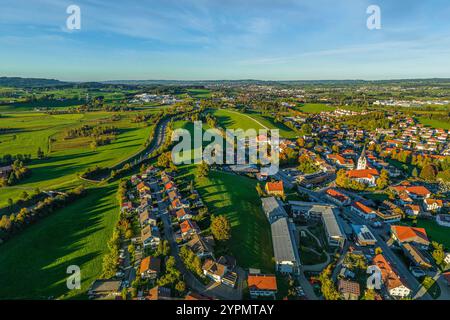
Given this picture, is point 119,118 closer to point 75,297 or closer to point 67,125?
point 67,125

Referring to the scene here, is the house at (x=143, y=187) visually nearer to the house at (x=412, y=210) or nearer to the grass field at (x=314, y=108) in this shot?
the house at (x=412, y=210)

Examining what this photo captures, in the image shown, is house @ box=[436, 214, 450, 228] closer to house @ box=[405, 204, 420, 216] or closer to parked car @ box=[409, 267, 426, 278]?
house @ box=[405, 204, 420, 216]

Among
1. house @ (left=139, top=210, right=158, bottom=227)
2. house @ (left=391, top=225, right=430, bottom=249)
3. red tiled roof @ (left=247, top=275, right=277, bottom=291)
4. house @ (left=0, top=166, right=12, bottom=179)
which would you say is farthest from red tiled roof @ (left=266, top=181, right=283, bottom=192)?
house @ (left=0, top=166, right=12, bottom=179)

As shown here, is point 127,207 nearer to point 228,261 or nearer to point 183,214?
point 183,214

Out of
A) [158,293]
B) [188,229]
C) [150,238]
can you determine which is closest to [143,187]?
[150,238]

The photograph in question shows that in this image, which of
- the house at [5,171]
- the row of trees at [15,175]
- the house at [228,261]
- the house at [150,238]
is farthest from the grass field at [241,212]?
the house at [5,171]
